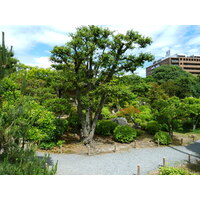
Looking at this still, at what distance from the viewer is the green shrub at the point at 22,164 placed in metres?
3.26

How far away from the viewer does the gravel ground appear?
5.42 m

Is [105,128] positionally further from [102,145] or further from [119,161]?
[119,161]

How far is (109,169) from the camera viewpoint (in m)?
5.55

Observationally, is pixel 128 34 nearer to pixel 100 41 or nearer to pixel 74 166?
pixel 100 41

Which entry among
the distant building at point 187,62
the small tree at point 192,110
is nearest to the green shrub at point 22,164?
the small tree at point 192,110

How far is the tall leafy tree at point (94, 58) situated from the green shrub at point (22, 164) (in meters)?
4.18

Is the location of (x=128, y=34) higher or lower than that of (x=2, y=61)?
higher

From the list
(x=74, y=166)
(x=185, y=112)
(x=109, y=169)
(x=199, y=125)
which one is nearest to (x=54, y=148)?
(x=74, y=166)

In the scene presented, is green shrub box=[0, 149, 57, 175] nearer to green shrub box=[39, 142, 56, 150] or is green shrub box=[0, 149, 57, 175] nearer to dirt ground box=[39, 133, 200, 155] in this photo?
dirt ground box=[39, 133, 200, 155]

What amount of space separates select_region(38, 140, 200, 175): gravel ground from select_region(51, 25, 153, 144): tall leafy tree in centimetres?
191

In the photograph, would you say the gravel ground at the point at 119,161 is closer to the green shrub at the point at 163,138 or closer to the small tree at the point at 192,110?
the green shrub at the point at 163,138

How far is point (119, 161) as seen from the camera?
6.36m

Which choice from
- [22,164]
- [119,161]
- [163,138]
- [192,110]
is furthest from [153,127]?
[22,164]

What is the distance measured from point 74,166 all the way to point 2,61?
4383 mm
